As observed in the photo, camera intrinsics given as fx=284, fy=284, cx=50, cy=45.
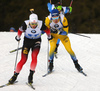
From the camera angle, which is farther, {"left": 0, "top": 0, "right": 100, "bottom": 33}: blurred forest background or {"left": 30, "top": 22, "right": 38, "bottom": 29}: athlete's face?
{"left": 0, "top": 0, "right": 100, "bottom": 33}: blurred forest background

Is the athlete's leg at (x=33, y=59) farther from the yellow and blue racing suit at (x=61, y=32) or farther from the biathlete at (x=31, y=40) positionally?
the yellow and blue racing suit at (x=61, y=32)

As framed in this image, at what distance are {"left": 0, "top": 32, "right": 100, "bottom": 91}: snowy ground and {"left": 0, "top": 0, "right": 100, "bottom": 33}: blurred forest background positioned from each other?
38.8ft

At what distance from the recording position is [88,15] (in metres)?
24.5

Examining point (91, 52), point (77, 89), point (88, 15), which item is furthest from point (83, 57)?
point (88, 15)

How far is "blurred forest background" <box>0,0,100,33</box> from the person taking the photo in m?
24.0

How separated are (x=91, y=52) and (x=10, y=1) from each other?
16073 mm

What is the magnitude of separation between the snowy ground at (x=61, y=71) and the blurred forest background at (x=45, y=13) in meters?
11.8

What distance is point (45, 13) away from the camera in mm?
24906

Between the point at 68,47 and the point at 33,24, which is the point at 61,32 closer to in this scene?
the point at 68,47

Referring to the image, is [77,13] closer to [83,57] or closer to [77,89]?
[83,57]

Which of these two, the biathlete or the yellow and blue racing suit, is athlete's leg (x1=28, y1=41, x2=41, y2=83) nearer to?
the biathlete

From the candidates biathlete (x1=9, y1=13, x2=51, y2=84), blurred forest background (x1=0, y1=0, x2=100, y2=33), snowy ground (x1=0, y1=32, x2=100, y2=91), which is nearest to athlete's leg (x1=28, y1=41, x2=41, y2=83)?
A: biathlete (x1=9, y1=13, x2=51, y2=84)

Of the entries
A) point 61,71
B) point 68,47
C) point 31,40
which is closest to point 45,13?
point 61,71

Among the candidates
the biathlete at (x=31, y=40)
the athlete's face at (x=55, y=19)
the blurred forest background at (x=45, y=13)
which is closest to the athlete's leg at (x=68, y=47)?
the athlete's face at (x=55, y=19)
